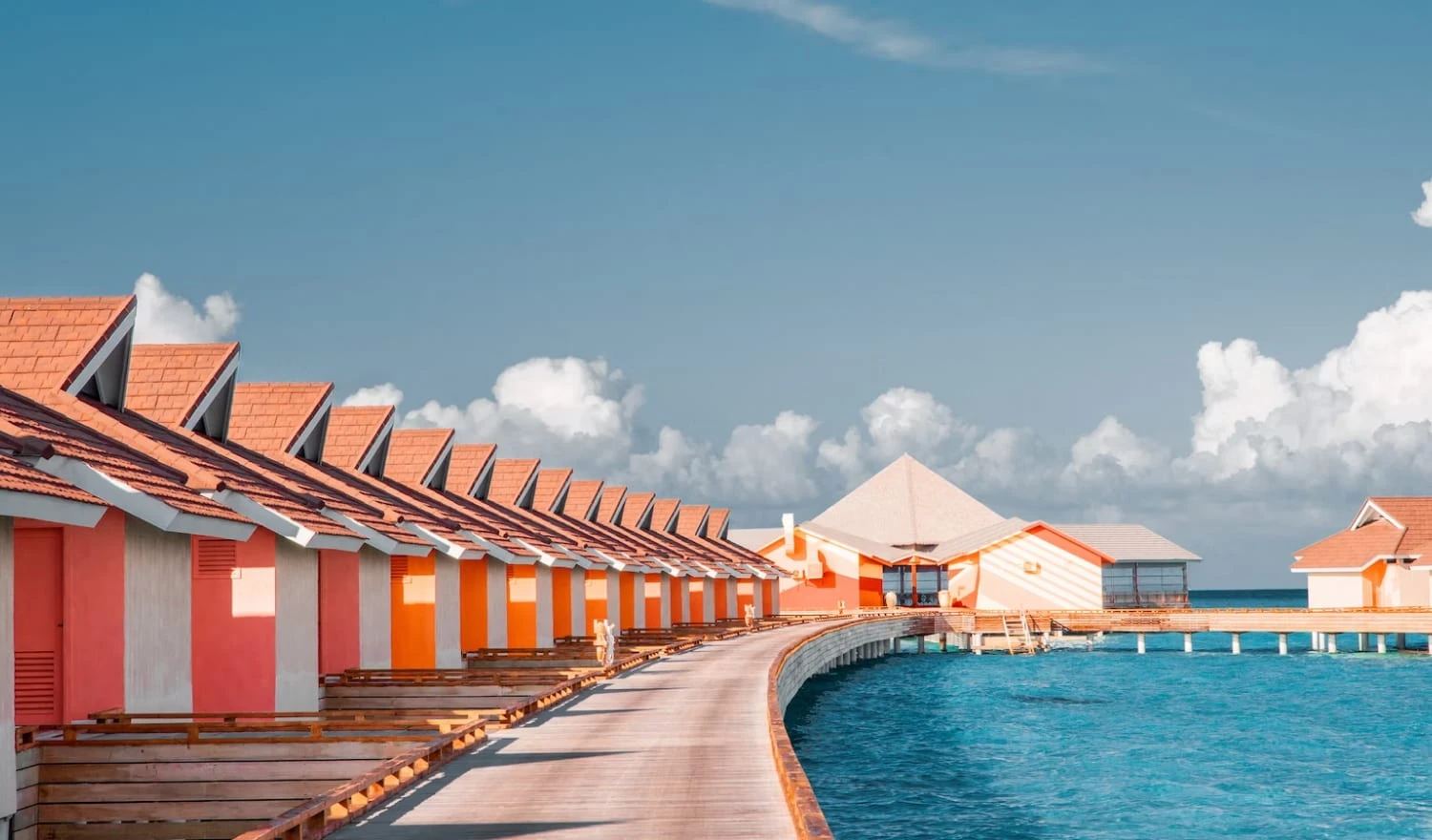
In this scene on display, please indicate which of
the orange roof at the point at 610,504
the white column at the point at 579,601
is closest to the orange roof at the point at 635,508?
the orange roof at the point at 610,504

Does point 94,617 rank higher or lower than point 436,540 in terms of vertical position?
lower

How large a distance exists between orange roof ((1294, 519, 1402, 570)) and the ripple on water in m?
11.8

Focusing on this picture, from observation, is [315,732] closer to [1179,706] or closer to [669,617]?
[1179,706]

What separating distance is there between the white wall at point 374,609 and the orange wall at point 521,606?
9.36 meters

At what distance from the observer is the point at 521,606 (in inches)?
1560

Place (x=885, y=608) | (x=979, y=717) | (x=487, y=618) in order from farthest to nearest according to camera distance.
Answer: (x=885, y=608)
(x=979, y=717)
(x=487, y=618)

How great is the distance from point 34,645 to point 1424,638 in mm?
83075

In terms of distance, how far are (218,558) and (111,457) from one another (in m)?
5.55

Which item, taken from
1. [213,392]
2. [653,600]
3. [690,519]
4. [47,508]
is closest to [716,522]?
[690,519]

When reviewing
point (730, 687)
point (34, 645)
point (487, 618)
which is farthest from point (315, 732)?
point (487, 618)

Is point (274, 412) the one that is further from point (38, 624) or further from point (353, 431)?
point (38, 624)

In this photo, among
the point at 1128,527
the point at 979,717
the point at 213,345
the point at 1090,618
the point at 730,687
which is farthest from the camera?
the point at 1128,527

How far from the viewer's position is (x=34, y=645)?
1612 cm

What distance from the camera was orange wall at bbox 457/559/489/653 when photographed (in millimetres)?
35438
